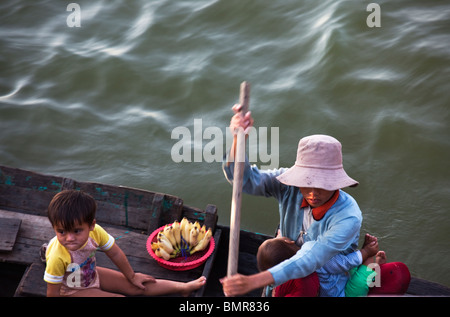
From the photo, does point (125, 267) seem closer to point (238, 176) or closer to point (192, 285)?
point (192, 285)

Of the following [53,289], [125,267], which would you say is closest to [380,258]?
[125,267]

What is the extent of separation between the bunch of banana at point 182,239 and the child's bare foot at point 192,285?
0.28 metres

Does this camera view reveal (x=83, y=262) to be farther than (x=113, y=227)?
No

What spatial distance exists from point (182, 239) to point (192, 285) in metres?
0.37

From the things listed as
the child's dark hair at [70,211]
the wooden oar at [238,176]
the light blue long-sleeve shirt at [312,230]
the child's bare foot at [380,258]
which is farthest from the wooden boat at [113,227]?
the wooden oar at [238,176]

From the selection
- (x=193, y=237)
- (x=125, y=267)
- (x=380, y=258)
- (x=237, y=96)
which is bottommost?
(x=125, y=267)

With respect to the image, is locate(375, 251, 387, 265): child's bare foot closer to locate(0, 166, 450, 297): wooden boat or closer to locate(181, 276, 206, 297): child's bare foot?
locate(0, 166, 450, 297): wooden boat

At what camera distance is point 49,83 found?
7.18 metres

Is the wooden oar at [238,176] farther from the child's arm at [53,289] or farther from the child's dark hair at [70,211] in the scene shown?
the child's arm at [53,289]

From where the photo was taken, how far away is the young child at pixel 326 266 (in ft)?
8.95

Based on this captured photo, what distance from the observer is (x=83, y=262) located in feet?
9.61

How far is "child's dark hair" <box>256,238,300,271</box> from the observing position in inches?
112
